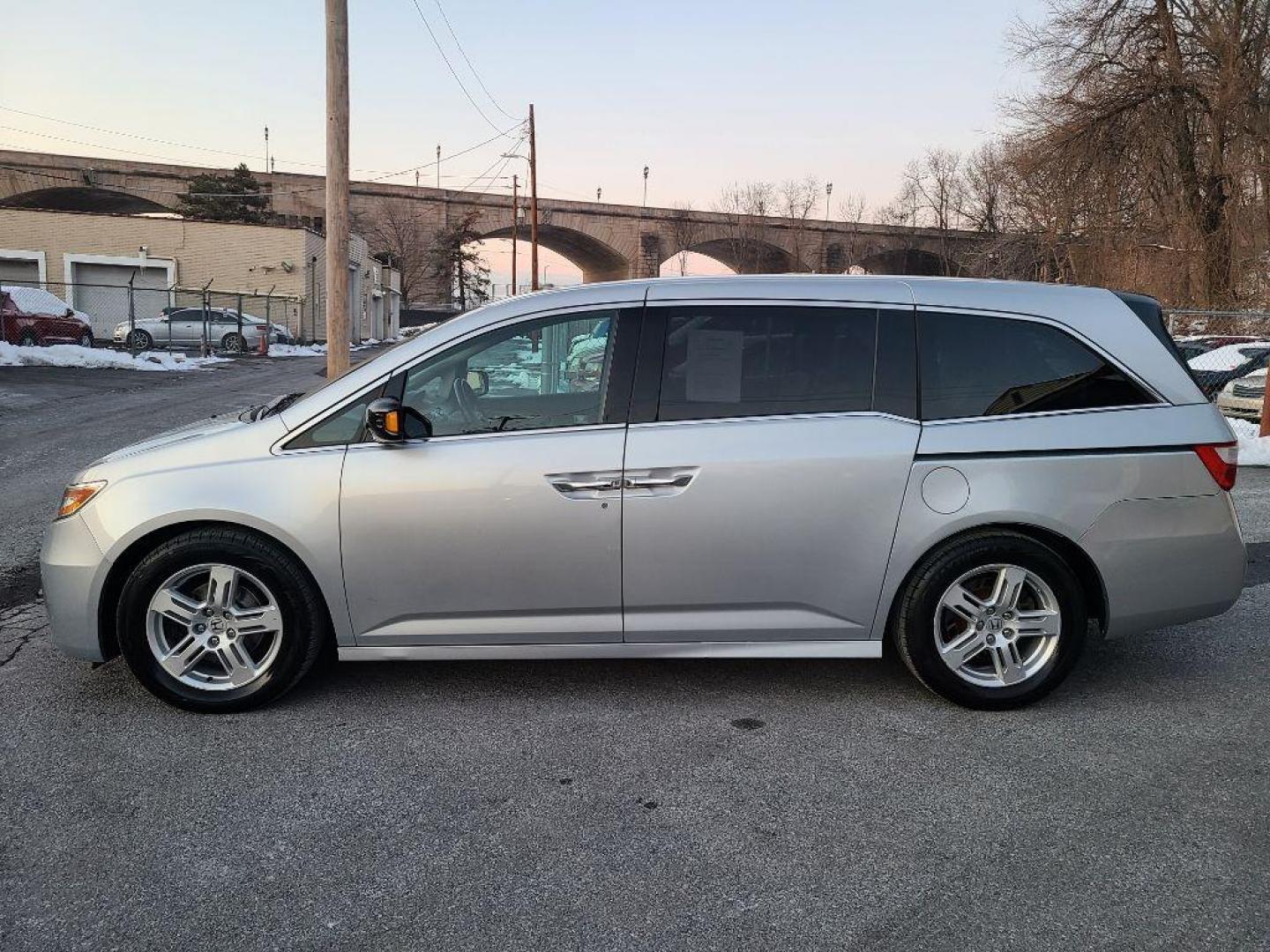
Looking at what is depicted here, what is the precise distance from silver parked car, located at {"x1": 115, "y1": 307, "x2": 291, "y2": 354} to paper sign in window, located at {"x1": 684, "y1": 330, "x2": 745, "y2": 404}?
102ft

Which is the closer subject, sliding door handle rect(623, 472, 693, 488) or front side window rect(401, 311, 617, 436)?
sliding door handle rect(623, 472, 693, 488)

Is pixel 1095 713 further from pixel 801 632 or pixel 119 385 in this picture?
pixel 119 385

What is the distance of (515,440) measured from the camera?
363 cm

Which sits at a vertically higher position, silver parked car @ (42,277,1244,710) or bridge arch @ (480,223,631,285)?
bridge arch @ (480,223,631,285)

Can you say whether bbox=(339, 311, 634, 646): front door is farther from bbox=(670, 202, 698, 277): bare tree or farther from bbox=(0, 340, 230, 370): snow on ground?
bbox=(670, 202, 698, 277): bare tree

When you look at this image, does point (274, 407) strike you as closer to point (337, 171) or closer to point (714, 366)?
point (714, 366)

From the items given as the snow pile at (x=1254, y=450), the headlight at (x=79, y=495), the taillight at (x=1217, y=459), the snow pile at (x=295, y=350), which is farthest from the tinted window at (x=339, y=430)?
the snow pile at (x=295, y=350)

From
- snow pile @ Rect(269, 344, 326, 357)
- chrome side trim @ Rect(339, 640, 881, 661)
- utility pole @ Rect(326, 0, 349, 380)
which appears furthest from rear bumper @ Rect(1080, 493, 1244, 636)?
snow pile @ Rect(269, 344, 326, 357)

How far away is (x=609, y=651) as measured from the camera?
3715 mm

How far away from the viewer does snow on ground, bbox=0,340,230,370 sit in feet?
69.6

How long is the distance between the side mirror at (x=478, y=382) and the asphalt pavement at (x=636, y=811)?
126cm

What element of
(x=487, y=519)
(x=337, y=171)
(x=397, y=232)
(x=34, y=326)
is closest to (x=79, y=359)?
(x=34, y=326)

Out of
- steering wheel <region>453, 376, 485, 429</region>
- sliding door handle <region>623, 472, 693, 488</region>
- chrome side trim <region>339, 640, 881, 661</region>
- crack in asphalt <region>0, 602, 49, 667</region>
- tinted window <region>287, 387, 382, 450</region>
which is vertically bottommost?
crack in asphalt <region>0, 602, 49, 667</region>

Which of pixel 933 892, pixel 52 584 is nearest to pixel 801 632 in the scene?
pixel 933 892
